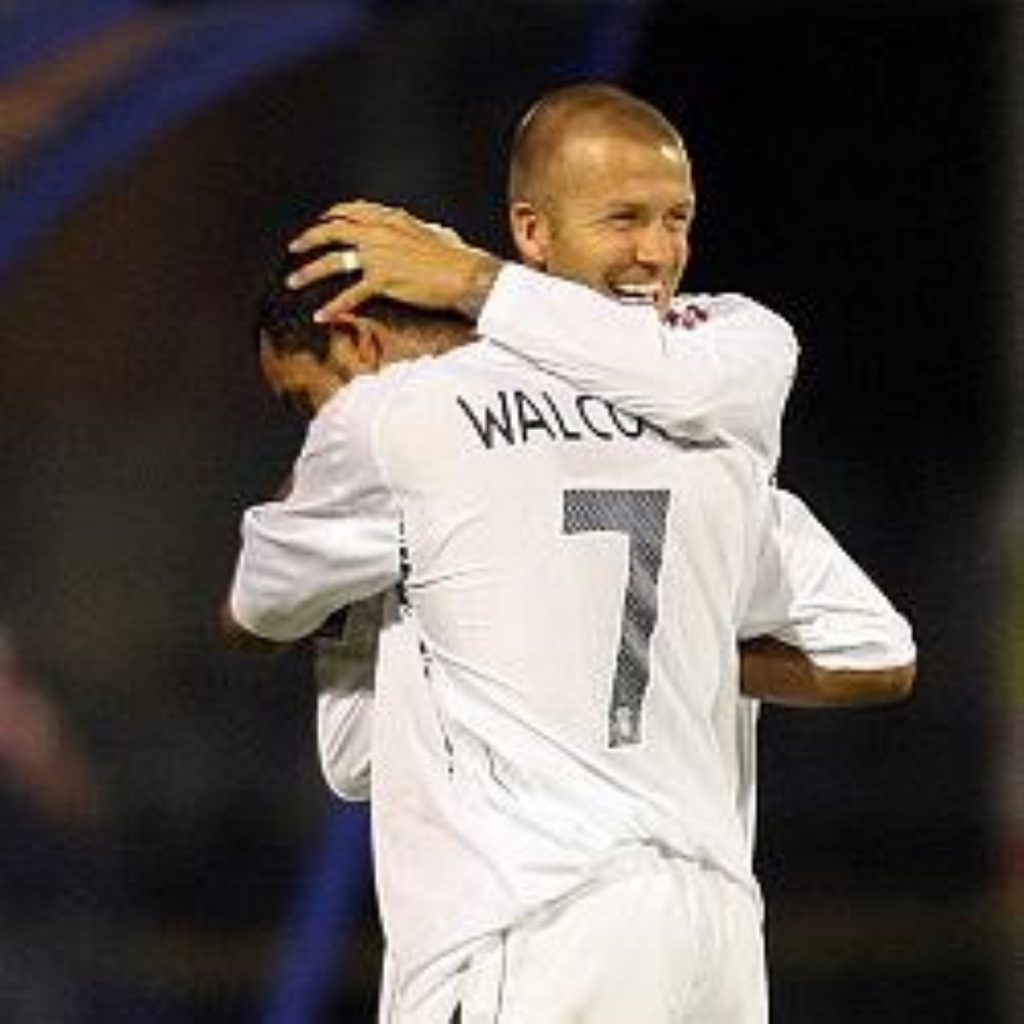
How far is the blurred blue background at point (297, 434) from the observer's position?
133 inches

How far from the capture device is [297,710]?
3.45 meters

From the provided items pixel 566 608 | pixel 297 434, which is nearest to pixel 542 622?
pixel 566 608

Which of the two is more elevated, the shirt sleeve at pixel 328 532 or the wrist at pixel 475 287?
the wrist at pixel 475 287

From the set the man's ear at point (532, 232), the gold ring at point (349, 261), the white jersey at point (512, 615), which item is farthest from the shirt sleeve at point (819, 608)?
the gold ring at point (349, 261)

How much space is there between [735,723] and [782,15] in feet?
4.93

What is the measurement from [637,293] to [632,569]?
19cm

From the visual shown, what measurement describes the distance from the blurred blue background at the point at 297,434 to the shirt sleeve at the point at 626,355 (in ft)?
4.56

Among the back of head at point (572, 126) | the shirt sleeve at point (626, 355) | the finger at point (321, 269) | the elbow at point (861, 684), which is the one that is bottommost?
the elbow at point (861, 684)

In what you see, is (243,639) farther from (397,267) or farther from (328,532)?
(397,267)

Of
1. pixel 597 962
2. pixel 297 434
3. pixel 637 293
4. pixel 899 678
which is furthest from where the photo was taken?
pixel 297 434

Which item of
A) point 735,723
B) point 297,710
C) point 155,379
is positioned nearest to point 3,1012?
point 297,710

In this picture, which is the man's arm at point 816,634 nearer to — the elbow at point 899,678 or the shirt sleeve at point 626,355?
the elbow at point 899,678

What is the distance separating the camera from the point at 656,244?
2061 mm

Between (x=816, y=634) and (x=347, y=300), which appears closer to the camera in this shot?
(x=347, y=300)
